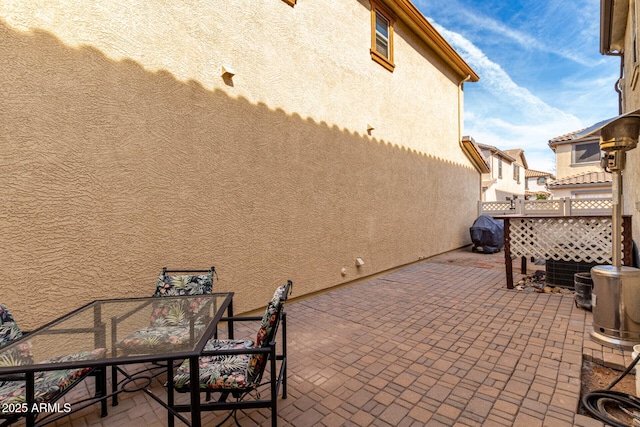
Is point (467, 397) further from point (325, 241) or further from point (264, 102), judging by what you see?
point (264, 102)

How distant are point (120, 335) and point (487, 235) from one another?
11258 mm

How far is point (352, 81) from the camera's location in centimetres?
638

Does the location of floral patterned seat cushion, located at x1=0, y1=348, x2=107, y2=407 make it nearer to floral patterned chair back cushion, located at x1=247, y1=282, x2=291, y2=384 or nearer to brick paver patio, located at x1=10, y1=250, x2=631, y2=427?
brick paver patio, located at x1=10, y1=250, x2=631, y2=427

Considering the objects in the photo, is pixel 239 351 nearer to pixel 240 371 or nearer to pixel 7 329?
pixel 240 371

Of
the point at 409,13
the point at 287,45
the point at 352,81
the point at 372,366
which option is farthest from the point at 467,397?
the point at 409,13

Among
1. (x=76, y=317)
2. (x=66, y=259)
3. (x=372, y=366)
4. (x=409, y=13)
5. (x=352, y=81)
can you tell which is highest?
(x=409, y=13)

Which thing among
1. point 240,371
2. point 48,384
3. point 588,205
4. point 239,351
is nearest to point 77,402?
point 48,384

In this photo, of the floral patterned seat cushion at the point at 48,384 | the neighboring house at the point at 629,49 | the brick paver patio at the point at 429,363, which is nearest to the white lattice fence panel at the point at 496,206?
the neighboring house at the point at 629,49

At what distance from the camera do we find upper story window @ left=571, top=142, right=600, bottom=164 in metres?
17.8

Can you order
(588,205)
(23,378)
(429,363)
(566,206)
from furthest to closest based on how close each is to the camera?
(588,205) → (566,206) → (429,363) → (23,378)

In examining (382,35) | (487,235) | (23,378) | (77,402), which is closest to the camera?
(23,378)

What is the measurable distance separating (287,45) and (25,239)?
15.0ft

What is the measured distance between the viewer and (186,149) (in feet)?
12.6

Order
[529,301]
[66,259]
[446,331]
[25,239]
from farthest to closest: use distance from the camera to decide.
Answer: [529,301], [446,331], [66,259], [25,239]
